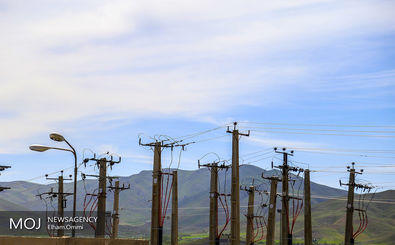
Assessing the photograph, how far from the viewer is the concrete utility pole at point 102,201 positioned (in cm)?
5578

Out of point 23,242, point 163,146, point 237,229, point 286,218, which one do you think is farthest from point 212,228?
point 23,242

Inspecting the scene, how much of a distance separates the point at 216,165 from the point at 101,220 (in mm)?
12432

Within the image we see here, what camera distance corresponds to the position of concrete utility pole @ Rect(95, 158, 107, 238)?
5578cm

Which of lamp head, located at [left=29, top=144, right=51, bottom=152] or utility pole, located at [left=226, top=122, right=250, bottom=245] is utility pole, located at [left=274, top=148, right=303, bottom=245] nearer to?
utility pole, located at [left=226, top=122, right=250, bottom=245]

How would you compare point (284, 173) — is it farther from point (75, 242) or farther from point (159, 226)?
point (75, 242)

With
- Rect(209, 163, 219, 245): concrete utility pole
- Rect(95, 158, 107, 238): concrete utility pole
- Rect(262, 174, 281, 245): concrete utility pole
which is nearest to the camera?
Rect(209, 163, 219, 245): concrete utility pole

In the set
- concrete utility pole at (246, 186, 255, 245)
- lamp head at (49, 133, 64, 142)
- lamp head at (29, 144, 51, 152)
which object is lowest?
concrete utility pole at (246, 186, 255, 245)

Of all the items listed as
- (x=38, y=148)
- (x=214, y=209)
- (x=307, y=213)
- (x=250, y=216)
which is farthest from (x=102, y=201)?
(x=38, y=148)

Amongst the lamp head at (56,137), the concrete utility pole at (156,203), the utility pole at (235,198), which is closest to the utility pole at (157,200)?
the concrete utility pole at (156,203)

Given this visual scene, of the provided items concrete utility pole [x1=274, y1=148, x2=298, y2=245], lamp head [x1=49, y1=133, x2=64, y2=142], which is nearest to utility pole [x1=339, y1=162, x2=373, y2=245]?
concrete utility pole [x1=274, y1=148, x2=298, y2=245]

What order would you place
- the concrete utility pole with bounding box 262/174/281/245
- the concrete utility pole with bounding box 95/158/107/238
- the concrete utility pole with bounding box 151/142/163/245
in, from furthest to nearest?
the concrete utility pole with bounding box 262/174/281/245
the concrete utility pole with bounding box 95/158/107/238
the concrete utility pole with bounding box 151/142/163/245

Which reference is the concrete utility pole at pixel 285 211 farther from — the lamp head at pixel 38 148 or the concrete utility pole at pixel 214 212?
the lamp head at pixel 38 148

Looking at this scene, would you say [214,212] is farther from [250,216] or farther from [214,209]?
[250,216]

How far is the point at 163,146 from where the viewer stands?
48344 millimetres
